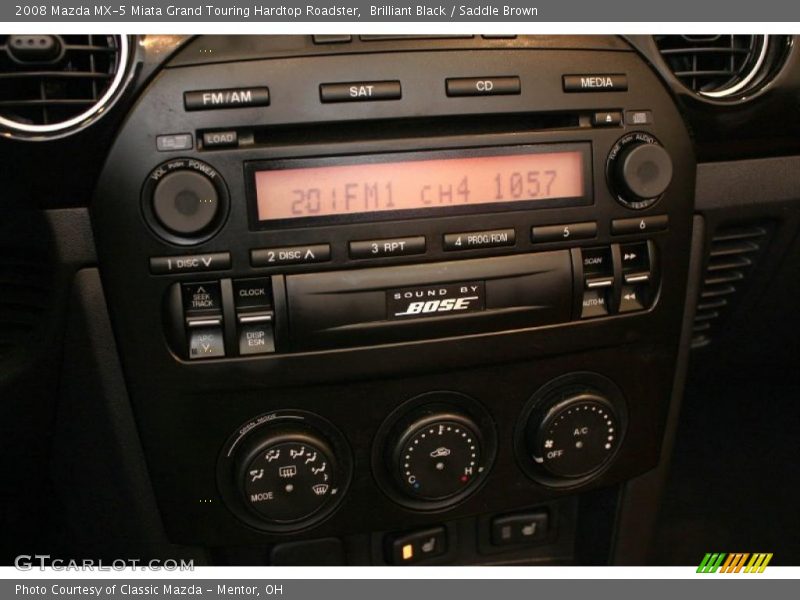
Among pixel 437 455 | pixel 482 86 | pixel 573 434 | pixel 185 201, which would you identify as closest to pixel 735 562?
pixel 573 434

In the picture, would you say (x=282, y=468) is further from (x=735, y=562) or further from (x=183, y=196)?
(x=735, y=562)

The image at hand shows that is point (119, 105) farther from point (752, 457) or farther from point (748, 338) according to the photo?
point (752, 457)

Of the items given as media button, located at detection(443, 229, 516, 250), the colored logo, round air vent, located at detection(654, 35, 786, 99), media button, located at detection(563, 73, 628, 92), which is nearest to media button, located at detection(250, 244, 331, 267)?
media button, located at detection(443, 229, 516, 250)

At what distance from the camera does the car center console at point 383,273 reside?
0.66 m

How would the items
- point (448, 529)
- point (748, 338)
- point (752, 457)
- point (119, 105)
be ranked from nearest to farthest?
1. point (119, 105)
2. point (448, 529)
3. point (748, 338)
4. point (752, 457)

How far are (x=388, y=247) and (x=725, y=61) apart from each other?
42 centimetres

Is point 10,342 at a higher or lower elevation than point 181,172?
lower

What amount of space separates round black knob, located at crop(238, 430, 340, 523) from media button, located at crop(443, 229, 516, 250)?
0.23 meters

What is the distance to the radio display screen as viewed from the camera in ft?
2.19

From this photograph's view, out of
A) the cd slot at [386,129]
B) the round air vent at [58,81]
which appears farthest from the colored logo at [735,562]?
the round air vent at [58,81]

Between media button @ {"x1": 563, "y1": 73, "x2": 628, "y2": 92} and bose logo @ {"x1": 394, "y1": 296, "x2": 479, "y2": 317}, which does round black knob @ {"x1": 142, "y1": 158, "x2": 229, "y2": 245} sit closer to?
bose logo @ {"x1": 394, "y1": 296, "x2": 479, "y2": 317}
